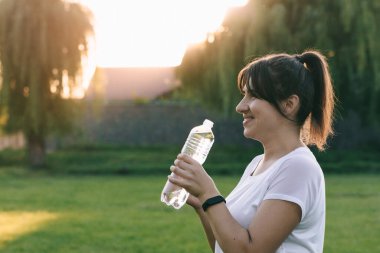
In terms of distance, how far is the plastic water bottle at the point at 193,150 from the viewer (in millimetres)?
2135

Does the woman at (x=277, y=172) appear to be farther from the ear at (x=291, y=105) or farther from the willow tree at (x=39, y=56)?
the willow tree at (x=39, y=56)

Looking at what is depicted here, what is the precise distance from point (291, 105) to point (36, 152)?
18.5 metres

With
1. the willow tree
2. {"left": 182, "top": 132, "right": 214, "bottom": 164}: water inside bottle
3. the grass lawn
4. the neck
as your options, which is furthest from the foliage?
the neck

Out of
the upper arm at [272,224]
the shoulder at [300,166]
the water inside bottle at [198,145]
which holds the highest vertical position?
the shoulder at [300,166]

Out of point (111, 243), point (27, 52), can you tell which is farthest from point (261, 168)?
point (27, 52)

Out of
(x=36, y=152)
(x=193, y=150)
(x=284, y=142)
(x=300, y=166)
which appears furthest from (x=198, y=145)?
(x=36, y=152)

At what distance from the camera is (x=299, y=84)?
1.85 m

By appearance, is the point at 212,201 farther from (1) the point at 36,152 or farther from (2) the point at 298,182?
(1) the point at 36,152

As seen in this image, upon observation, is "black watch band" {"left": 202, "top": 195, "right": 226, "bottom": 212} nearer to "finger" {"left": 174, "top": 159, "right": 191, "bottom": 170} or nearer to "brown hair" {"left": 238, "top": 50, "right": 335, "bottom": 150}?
"finger" {"left": 174, "top": 159, "right": 191, "bottom": 170}

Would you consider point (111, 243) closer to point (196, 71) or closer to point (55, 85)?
point (55, 85)

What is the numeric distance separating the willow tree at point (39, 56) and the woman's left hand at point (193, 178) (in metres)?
16.9

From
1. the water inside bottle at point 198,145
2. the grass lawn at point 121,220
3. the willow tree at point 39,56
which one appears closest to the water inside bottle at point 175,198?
the water inside bottle at point 198,145

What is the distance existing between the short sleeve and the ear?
135 mm

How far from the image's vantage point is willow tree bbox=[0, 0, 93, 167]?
18266 millimetres
